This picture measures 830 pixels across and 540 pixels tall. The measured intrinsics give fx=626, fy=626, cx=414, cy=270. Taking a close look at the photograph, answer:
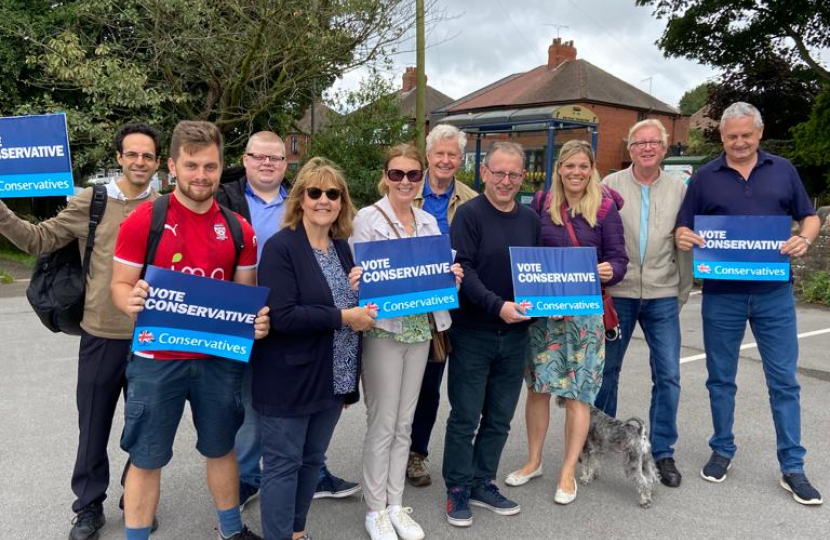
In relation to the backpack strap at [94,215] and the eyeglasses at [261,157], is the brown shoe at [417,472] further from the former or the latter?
the backpack strap at [94,215]

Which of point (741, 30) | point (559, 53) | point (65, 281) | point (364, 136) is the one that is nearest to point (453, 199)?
point (65, 281)

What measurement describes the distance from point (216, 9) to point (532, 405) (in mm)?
10596

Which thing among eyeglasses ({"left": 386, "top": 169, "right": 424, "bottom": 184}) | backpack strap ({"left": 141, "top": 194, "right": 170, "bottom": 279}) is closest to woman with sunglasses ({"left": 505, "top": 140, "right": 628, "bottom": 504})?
eyeglasses ({"left": 386, "top": 169, "right": 424, "bottom": 184})

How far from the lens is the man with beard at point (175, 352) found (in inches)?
105

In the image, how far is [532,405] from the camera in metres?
3.94

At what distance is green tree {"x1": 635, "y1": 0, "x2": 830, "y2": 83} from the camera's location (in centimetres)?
1869

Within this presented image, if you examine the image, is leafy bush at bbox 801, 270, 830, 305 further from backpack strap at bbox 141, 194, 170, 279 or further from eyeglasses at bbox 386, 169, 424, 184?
backpack strap at bbox 141, 194, 170, 279

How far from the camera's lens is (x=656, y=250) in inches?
159

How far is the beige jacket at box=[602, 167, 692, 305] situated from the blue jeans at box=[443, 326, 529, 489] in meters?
0.95

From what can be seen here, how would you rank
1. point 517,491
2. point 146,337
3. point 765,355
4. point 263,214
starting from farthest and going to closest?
point 765,355 → point 517,491 → point 263,214 → point 146,337

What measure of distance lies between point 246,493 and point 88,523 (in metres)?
0.82

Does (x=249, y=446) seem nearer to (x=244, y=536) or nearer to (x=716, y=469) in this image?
(x=244, y=536)

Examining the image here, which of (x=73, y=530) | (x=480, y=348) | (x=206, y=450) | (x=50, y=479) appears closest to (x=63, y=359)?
(x=50, y=479)

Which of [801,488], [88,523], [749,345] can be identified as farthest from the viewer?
[749,345]
